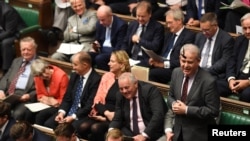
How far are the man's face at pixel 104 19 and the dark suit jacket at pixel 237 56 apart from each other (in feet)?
3.94

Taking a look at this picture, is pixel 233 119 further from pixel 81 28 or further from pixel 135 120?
pixel 81 28

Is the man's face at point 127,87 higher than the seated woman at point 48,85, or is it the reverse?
the man's face at point 127,87

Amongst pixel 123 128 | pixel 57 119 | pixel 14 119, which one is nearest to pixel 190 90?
pixel 123 128

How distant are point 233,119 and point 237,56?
2.02 feet

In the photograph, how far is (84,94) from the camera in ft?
15.6

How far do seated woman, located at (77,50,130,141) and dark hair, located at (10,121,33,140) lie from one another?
520mm

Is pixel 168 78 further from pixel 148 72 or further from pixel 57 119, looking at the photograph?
pixel 57 119

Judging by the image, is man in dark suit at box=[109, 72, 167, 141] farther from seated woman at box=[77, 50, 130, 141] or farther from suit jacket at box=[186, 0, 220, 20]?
suit jacket at box=[186, 0, 220, 20]

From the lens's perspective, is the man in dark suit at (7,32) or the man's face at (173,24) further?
the man in dark suit at (7,32)

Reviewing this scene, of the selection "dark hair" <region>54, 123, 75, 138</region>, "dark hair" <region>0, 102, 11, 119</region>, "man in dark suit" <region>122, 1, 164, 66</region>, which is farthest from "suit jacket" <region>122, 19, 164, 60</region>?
"dark hair" <region>54, 123, 75, 138</region>

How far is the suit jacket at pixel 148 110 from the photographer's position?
423cm

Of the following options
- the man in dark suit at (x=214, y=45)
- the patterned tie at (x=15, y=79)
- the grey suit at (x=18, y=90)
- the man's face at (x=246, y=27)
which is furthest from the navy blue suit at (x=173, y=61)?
the patterned tie at (x=15, y=79)

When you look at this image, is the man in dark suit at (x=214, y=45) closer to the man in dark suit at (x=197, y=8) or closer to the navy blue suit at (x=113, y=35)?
the man in dark suit at (x=197, y=8)

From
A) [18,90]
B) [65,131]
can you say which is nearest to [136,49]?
[18,90]
